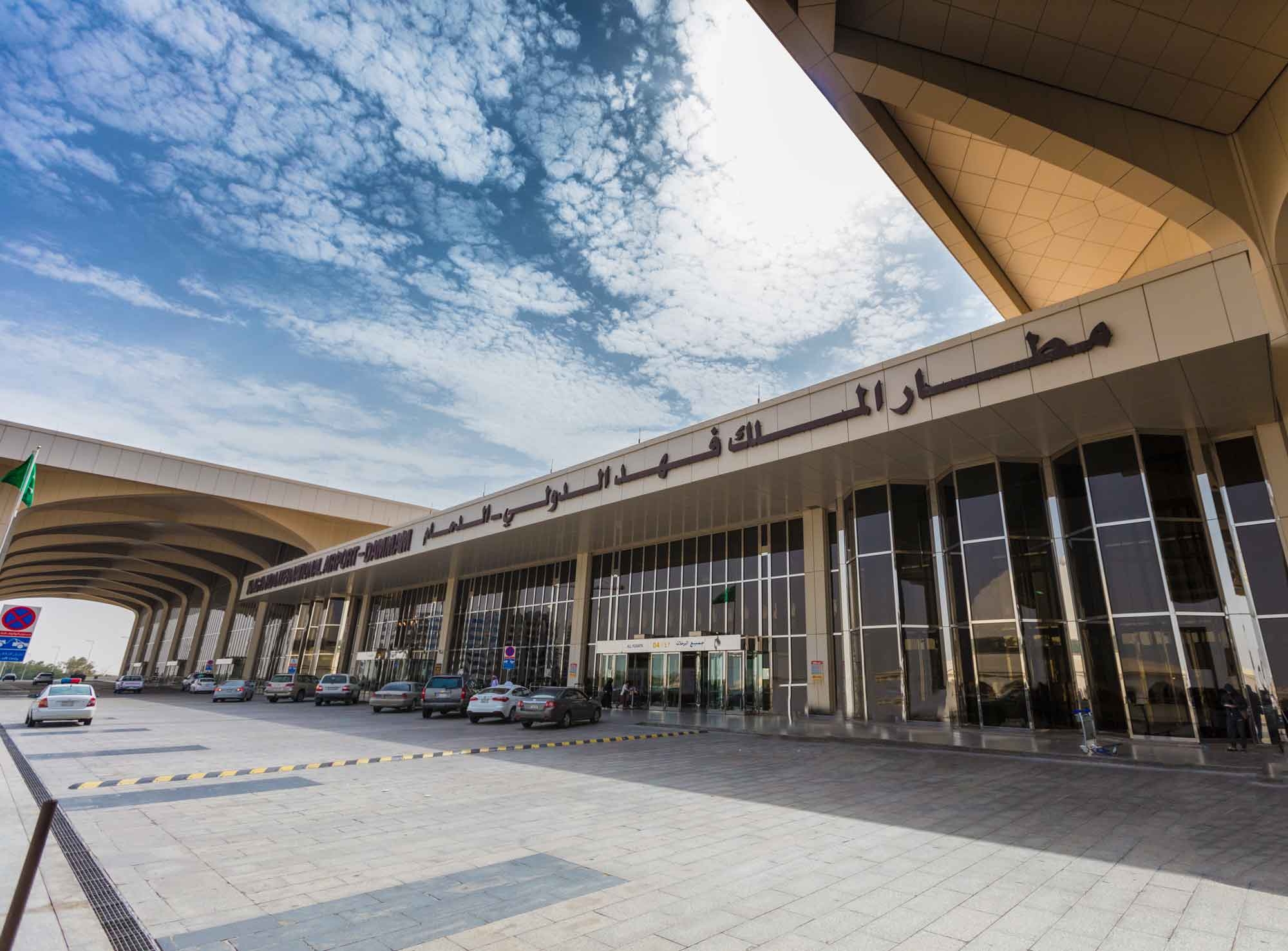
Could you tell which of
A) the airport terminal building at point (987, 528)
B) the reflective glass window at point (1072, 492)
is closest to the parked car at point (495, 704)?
the airport terminal building at point (987, 528)

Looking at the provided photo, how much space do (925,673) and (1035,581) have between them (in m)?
4.29

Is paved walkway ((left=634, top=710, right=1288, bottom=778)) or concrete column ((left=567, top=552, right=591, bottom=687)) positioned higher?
concrete column ((left=567, top=552, right=591, bottom=687))

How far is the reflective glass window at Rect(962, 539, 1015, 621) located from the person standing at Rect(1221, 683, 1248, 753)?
480cm

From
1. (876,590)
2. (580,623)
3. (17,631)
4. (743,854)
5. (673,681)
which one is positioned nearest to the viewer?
(743,854)

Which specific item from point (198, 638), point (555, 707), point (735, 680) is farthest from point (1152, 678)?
point (198, 638)

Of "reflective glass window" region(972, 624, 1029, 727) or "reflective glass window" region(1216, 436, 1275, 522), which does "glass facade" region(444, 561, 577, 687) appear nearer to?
"reflective glass window" region(972, 624, 1029, 727)

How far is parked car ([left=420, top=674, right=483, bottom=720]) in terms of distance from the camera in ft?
79.3

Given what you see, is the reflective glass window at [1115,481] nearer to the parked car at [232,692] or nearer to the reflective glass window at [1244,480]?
the reflective glass window at [1244,480]

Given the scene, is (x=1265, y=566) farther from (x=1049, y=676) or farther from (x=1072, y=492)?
(x=1049, y=676)

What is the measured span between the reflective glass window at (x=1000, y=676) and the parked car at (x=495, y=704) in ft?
47.7

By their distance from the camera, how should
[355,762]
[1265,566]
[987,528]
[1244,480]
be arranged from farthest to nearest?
[987,528]
[1244,480]
[1265,566]
[355,762]

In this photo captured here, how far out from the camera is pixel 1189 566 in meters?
15.8

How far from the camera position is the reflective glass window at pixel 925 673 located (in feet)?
63.8

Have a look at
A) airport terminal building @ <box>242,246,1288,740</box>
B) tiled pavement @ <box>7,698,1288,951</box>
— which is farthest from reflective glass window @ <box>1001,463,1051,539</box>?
tiled pavement @ <box>7,698,1288,951</box>
